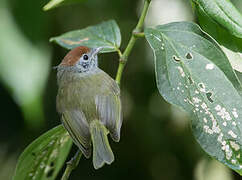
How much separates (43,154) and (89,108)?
0.32 metres

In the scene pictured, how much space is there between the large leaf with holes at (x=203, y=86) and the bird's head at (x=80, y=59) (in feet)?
2.41

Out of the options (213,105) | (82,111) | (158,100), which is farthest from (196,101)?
(158,100)

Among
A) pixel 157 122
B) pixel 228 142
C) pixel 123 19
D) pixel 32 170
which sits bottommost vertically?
pixel 157 122

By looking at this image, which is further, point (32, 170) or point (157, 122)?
point (157, 122)

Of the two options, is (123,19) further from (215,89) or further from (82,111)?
(215,89)

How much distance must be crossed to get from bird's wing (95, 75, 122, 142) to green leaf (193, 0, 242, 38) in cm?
65

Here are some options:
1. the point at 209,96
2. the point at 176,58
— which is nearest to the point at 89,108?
the point at 176,58

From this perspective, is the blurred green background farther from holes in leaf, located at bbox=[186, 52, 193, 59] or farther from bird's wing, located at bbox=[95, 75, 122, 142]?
holes in leaf, located at bbox=[186, 52, 193, 59]

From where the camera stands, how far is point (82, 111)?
2.35 m

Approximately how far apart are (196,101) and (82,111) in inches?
29.8

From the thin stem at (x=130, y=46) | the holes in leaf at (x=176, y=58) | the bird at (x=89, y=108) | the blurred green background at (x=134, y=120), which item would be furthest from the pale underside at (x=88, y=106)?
the blurred green background at (x=134, y=120)

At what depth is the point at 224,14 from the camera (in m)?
1.77

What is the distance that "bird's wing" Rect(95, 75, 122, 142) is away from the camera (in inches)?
89.6

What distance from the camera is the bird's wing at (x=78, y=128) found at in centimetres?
215
